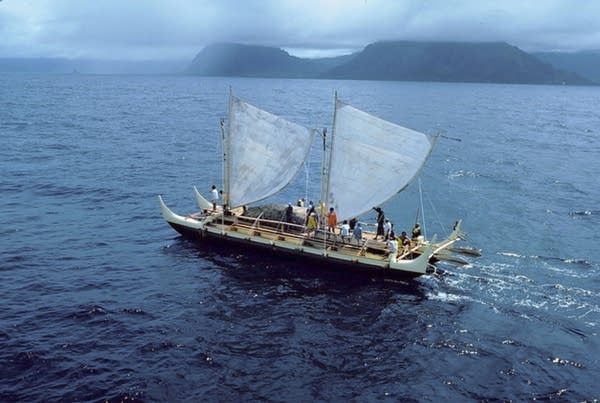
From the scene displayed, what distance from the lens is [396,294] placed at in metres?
39.3

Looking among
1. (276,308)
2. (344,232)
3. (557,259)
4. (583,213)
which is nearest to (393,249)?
(344,232)

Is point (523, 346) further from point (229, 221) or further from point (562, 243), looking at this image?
point (229, 221)

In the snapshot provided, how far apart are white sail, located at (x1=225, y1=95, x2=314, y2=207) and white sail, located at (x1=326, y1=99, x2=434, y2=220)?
10.8 ft

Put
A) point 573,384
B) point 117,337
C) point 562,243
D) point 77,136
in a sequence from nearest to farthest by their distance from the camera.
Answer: point 573,384, point 117,337, point 562,243, point 77,136

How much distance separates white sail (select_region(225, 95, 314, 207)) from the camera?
4516cm

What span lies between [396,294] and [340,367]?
11.2m

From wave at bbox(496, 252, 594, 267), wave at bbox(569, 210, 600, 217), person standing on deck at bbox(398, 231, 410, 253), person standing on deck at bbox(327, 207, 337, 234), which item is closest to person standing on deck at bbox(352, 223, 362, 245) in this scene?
person standing on deck at bbox(327, 207, 337, 234)

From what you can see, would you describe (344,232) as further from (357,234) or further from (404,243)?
(404,243)

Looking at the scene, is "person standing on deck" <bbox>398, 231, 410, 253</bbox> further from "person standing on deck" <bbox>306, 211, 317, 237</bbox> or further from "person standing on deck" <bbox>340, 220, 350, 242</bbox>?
"person standing on deck" <bbox>306, 211, 317, 237</bbox>

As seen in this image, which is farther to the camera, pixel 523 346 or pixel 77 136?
pixel 77 136

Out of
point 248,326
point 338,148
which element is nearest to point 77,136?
point 338,148

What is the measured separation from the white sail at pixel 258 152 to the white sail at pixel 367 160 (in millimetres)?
3302

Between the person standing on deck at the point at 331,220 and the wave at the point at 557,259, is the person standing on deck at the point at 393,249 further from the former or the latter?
the wave at the point at 557,259

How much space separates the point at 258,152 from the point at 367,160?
34.5ft
